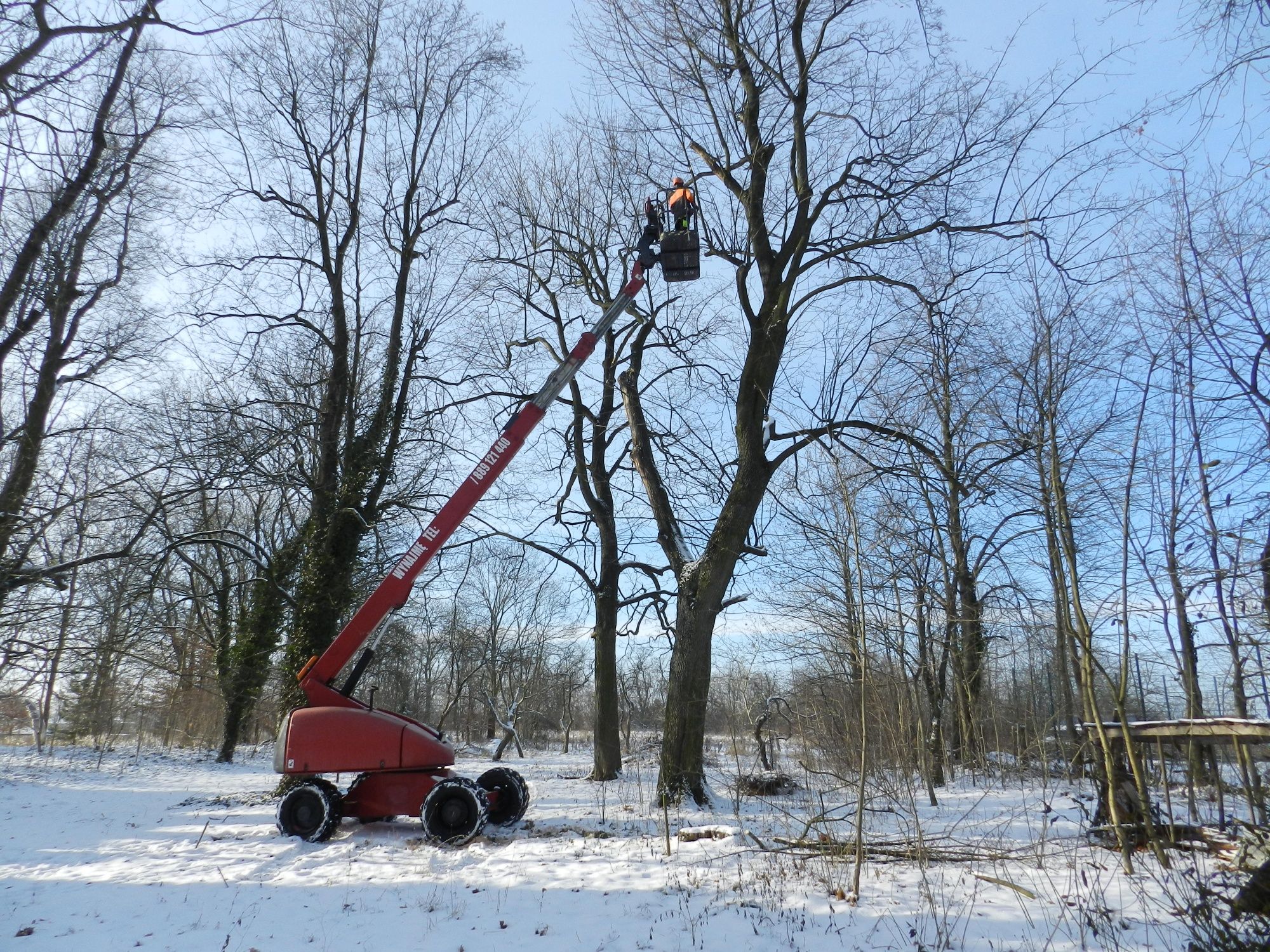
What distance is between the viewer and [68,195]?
274 inches

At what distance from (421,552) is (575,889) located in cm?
438

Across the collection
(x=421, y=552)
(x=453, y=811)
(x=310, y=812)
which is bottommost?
(x=310, y=812)

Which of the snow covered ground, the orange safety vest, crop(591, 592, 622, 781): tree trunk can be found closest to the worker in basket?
the orange safety vest

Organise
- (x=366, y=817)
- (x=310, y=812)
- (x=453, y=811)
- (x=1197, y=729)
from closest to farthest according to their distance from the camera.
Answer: (x=1197, y=729) → (x=453, y=811) → (x=310, y=812) → (x=366, y=817)

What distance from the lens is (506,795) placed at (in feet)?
29.5

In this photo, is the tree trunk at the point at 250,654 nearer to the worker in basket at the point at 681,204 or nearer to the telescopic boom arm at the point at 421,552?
the telescopic boom arm at the point at 421,552

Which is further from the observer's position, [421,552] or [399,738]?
[421,552]

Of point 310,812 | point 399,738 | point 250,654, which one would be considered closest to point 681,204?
point 399,738

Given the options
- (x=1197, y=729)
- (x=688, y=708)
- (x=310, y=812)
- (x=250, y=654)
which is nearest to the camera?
(x=1197, y=729)

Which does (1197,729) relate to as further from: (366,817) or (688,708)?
(366,817)

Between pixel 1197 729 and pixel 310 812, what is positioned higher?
pixel 1197 729

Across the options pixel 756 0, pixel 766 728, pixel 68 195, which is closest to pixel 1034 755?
pixel 766 728

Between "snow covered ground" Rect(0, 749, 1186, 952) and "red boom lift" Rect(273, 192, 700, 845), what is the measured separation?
1.11ft

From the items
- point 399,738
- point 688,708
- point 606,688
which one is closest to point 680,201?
point 688,708
